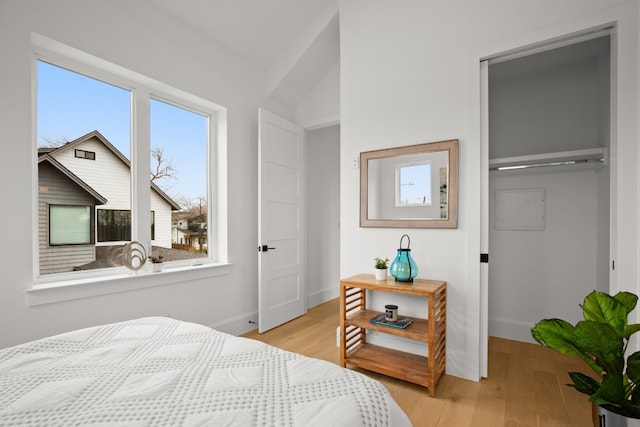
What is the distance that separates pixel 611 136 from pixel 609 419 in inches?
69.5

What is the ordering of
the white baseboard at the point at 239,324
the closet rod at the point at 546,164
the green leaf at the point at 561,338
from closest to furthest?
the green leaf at the point at 561,338 → the closet rod at the point at 546,164 → the white baseboard at the point at 239,324

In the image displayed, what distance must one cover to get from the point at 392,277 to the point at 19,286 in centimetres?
243

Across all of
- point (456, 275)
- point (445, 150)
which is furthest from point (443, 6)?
point (456, 275)

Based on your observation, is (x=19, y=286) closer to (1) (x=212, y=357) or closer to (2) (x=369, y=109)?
(1) (x=212, y=357)

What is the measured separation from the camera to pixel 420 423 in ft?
5.84

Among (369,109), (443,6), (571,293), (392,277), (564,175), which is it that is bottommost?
(571,293)

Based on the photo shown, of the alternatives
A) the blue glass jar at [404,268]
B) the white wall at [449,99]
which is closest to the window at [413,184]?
the white wall at [449,99]

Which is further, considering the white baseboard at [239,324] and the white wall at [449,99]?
the white baseboard at [239,324]

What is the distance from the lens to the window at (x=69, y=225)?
214 centimetres

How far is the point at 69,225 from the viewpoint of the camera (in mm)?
2229

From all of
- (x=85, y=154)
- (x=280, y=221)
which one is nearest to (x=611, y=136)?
(x=280, y=221)

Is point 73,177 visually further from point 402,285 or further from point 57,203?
point 402,285

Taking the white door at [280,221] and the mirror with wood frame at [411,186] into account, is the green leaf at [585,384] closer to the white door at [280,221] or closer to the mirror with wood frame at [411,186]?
the mirror with wood frame at [411,186]

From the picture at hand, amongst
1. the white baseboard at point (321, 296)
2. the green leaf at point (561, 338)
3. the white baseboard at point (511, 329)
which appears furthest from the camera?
the white baseboard at point (321, 296)
